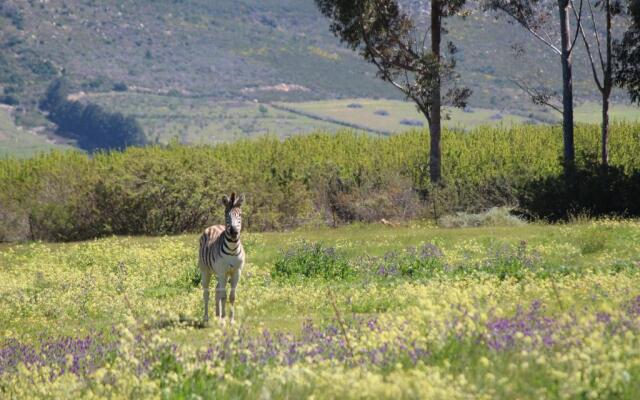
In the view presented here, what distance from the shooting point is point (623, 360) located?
10.1 meters

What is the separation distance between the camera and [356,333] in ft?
42.1

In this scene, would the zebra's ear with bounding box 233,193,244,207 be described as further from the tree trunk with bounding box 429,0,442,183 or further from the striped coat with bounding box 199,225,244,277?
the tree trunk with bounding box 429,0,442,183

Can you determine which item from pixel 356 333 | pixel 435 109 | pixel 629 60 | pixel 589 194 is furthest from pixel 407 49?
pixel 356 333

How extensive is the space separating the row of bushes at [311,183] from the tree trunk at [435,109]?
885 mm

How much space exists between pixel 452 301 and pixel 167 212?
31.5 metres

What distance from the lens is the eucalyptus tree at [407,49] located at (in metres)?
45.7

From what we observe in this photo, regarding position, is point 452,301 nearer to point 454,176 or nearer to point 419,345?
point 419,345

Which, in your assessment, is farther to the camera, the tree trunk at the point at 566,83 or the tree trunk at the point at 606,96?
the tree trunk at the point at 606,96

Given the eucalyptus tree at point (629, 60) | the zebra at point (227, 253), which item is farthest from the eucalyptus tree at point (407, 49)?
the zebra at point (227, 253)

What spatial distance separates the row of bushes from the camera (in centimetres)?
4151

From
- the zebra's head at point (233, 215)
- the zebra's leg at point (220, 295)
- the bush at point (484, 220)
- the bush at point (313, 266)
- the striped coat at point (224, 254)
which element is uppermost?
the zebra's head at point (233, 215)

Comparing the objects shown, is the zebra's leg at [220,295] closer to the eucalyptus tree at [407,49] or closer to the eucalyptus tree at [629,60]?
the eucalyptus tree at [407,49]

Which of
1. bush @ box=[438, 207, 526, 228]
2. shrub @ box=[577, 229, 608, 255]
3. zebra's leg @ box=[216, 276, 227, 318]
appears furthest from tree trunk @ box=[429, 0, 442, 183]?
zebra's leg @ box=[216, 276, 227, 318]

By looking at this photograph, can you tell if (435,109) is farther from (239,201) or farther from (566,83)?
(239,201)
